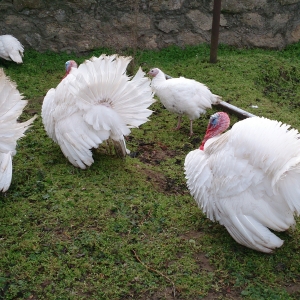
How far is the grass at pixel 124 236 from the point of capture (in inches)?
127

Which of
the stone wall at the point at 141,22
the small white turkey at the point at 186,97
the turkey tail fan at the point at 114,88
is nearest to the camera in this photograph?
the turkey tail fan at the point at 114,88

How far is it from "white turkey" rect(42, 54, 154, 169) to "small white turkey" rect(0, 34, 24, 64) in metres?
2.98

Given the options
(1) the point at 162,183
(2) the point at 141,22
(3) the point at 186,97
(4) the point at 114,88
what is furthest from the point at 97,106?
(2) the point at 141,22

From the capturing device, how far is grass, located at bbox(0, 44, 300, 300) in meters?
3.23

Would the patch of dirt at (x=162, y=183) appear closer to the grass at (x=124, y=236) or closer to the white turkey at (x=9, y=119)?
the grass at (x=124, y=236)

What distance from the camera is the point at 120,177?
15.1 feet

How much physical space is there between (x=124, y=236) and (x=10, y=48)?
4.58 metres

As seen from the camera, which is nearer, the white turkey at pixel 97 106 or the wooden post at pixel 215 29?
the white turkey at pixel 97 106

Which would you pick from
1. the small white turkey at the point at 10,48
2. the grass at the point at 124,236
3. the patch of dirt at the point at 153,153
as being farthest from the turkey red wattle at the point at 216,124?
the small white turkey at the point at 10,48

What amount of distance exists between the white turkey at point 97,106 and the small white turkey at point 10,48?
9.76 ft

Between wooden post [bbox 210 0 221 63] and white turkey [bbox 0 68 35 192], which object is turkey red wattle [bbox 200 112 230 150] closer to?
white turkey [bbox 0 68 35 192]

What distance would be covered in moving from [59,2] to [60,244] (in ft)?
16.8

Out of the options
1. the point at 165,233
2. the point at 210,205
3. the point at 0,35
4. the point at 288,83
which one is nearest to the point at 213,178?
the point at 210,205

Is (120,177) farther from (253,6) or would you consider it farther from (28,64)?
(253,6)
